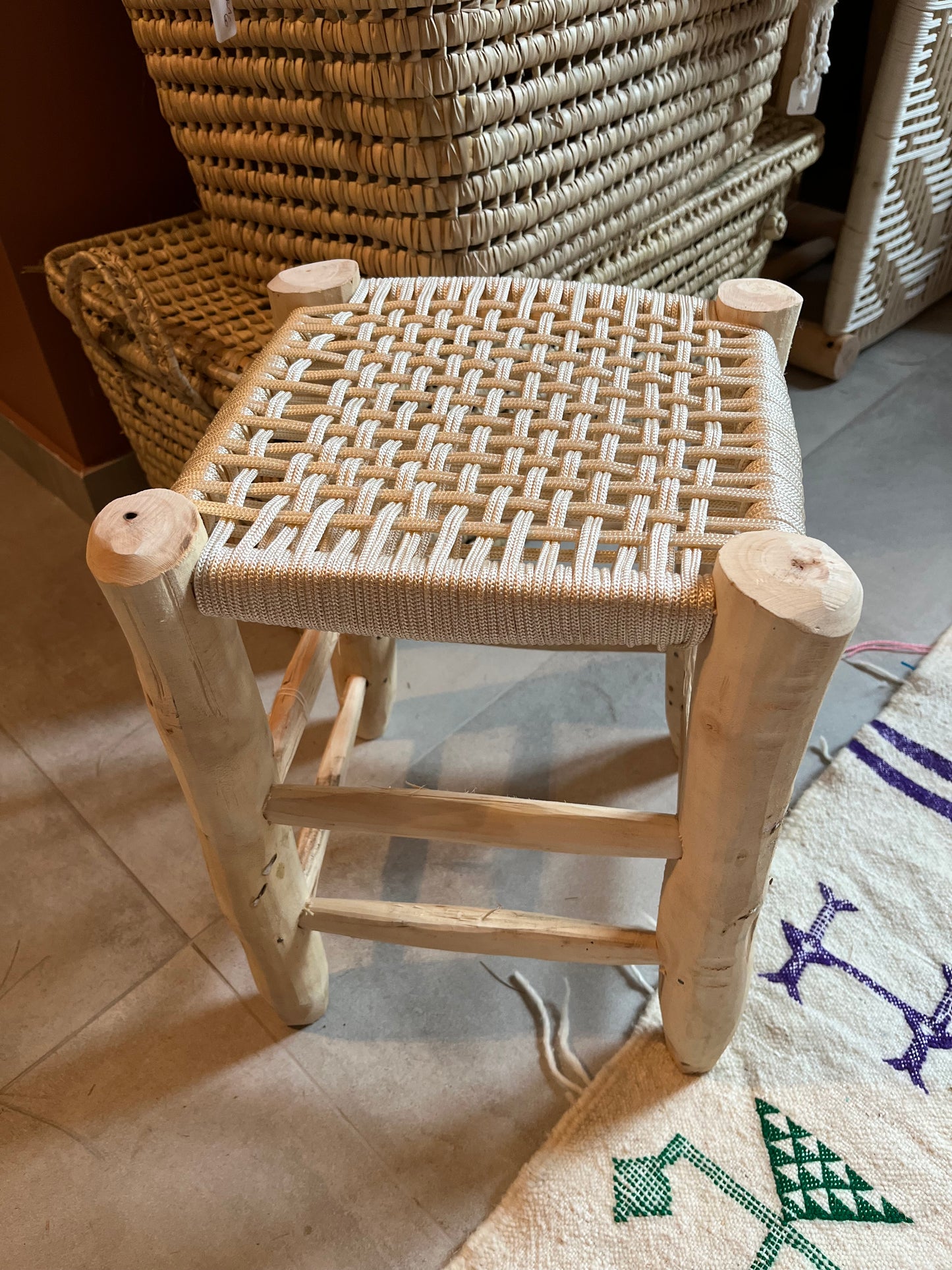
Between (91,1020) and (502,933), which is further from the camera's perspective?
(91,1020)

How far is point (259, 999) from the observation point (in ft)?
2.40

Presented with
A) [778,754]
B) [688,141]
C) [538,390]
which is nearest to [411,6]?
[538,390]

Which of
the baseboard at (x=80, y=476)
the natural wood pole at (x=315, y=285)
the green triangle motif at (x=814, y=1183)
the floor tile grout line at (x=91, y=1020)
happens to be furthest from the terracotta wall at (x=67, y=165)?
the green triangle motif at (x=814, y=1183)

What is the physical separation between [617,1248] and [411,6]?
0.77 meters

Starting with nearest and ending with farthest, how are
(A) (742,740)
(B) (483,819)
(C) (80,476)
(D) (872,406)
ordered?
(A) (742,740), (B) (483,819), (C) (80,476), (D) (872,406)

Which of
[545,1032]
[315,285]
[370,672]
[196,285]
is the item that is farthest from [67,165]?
[545,1032]

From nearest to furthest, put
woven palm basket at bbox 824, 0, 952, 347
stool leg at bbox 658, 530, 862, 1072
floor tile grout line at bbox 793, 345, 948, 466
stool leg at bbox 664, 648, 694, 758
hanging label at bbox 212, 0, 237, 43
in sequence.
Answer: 1. stool leg at bbox 658, 530, 862, 1072
2. hanging label at bbox 212, 0, 237, 43
3. stool leg at bbox 664, 648, 694, 758
4. woven palm basket at bbox 824, 0, 952, 347
5. floor tile grout line at bbox 793, 345, 948, 466

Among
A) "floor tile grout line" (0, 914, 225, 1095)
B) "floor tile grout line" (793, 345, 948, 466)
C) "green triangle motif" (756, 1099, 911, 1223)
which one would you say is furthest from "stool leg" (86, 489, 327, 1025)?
"floor tile grout line" (793, 345, 948, 466)

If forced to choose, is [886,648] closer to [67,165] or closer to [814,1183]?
[814,1183]

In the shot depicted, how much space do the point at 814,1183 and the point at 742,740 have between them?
1.19 ft

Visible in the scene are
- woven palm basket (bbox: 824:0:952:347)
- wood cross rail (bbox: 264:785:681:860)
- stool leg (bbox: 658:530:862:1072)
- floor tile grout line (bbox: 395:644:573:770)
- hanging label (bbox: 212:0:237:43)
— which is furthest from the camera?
woven palm basket (bbox: 824:0:952:347)

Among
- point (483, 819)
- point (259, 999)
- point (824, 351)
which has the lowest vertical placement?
point (259, 999)

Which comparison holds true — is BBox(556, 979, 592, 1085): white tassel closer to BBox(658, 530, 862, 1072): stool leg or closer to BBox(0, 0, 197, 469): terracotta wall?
BBox(658, 530, 862, 1072): stool leg

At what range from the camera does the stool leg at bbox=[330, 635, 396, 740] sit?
83 cm
